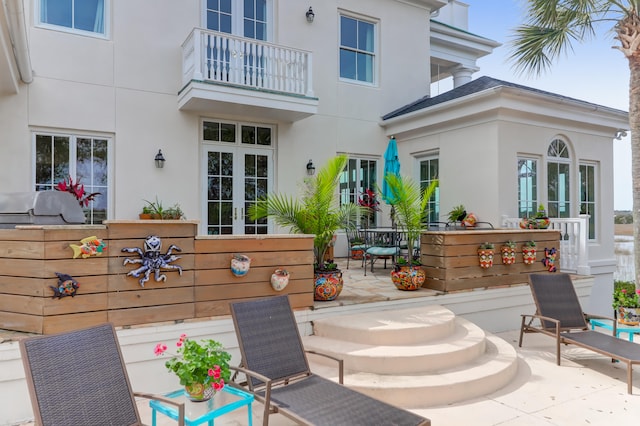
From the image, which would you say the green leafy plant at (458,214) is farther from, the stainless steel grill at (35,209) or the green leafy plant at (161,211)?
the stainless steel grill at (35,209)

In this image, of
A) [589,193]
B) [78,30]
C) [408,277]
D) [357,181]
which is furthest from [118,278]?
[589,193]

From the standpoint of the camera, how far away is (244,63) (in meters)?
7.48

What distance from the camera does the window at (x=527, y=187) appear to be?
27.0ft

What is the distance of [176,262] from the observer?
3.97 meters

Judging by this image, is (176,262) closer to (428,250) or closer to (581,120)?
(428,250)

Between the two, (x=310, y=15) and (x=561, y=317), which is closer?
(x=561, y=317)

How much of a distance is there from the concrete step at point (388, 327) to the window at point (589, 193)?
6378mm

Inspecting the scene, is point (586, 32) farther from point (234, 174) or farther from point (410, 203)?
point (234, 174)

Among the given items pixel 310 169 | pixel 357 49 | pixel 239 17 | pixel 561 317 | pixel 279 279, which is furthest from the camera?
pixel 357 49

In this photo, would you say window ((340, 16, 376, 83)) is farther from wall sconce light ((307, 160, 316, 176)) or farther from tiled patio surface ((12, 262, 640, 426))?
tiled patio surface ((12, 262, 640, 426))

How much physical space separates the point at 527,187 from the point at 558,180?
3.38ft

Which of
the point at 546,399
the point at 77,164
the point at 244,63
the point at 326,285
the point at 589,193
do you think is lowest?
the point at 546,399

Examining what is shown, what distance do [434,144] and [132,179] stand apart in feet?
19.9

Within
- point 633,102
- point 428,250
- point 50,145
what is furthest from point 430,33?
point 50,145
